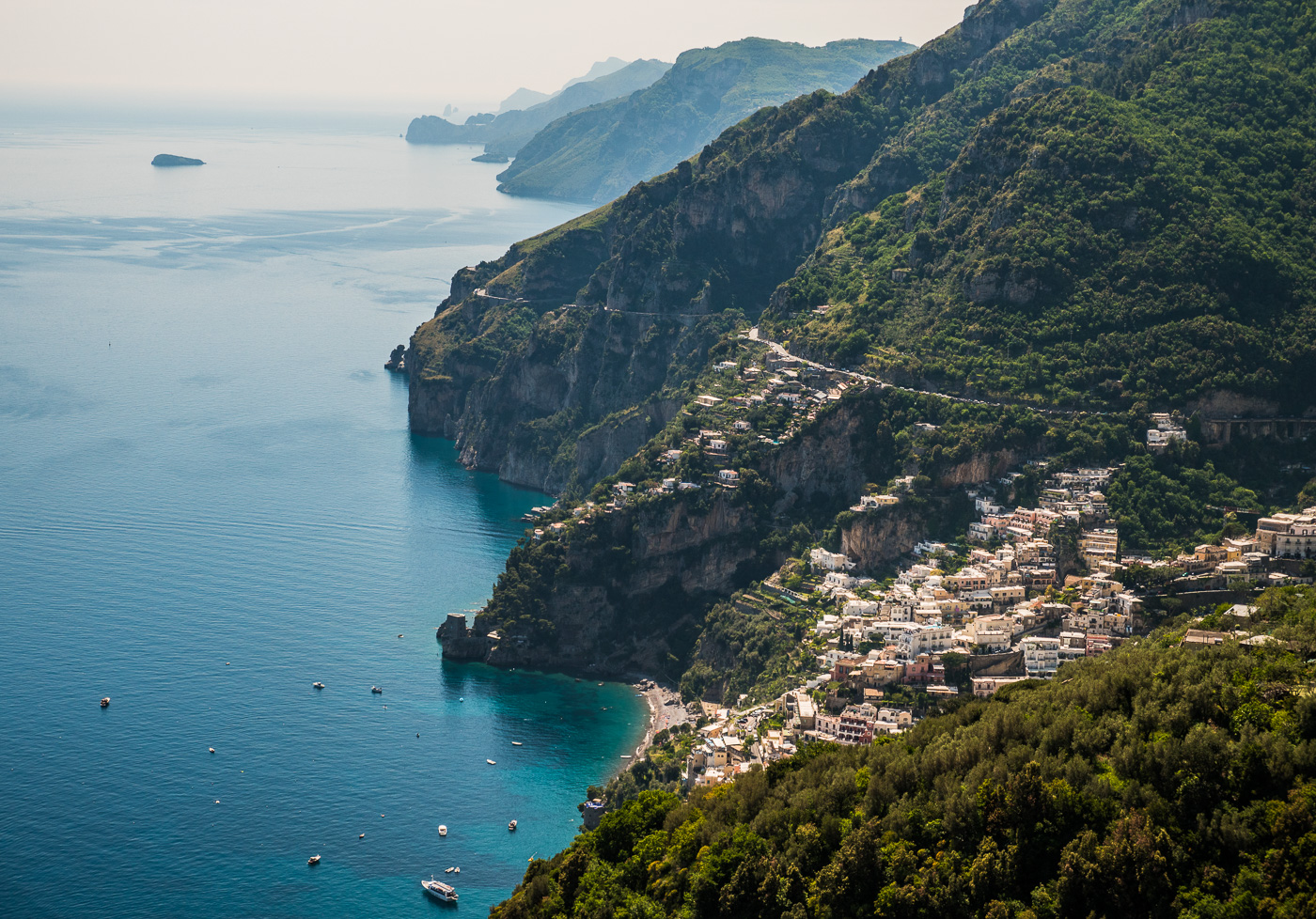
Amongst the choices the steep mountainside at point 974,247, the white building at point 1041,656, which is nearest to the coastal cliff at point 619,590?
the steep mountainside at point 974,247

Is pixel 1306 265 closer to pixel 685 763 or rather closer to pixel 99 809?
pixel 685 763

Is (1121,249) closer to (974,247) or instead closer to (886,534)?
(974,247)

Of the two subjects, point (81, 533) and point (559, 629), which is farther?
point (81, 533)

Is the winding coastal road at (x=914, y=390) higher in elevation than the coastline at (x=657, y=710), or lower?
higher

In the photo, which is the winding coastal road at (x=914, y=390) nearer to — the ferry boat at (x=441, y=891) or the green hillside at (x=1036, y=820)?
the green hillside at (x=1036, y=820)

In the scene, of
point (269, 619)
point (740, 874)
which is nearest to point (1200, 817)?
point (740, 874)

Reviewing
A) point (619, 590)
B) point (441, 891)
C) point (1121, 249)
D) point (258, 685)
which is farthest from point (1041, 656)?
point (258, 685)
